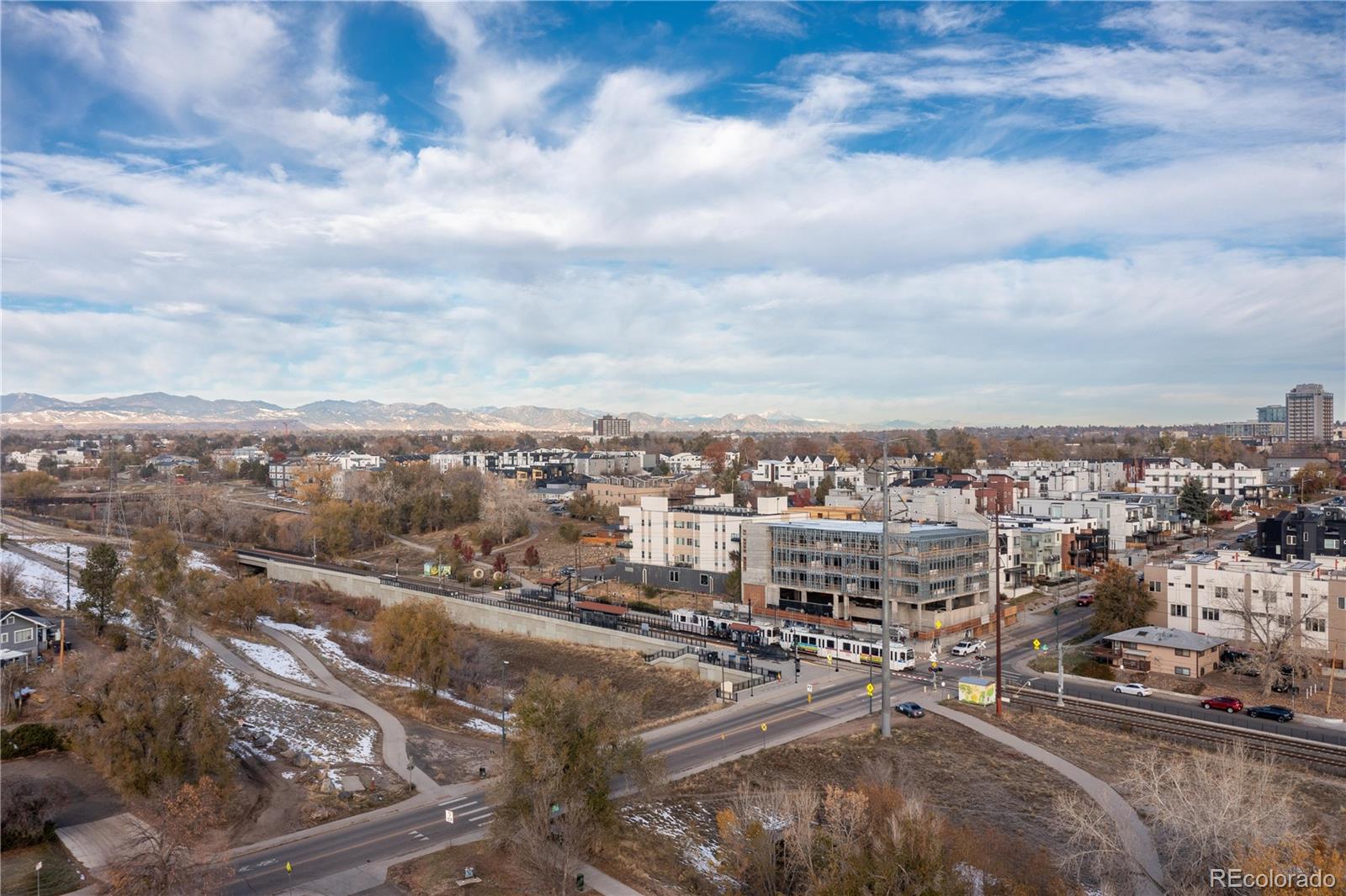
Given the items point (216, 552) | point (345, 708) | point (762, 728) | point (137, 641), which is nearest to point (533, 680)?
point (762, 728)

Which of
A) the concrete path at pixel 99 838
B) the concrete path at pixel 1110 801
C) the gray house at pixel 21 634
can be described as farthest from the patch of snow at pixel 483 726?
the gray house at pixel 21 634

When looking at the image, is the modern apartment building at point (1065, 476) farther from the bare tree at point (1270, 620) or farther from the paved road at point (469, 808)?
the paved road at point (469, 808)

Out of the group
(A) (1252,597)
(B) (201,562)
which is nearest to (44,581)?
(B) (201,562)

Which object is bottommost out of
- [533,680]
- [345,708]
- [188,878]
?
[345,708]

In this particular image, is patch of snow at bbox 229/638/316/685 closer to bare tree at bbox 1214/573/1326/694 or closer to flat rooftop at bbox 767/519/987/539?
flat rooftop at bbox 767/519/987/539

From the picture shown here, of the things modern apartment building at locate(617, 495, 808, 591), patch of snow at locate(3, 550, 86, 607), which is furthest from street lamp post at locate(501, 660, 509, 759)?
patch of snow at locate(3, 550, 86, 607)

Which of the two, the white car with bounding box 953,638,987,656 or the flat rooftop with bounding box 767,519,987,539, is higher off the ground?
the flat rooftop with bounding box 767,519,987,539

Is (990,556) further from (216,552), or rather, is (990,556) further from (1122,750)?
(216,552)
